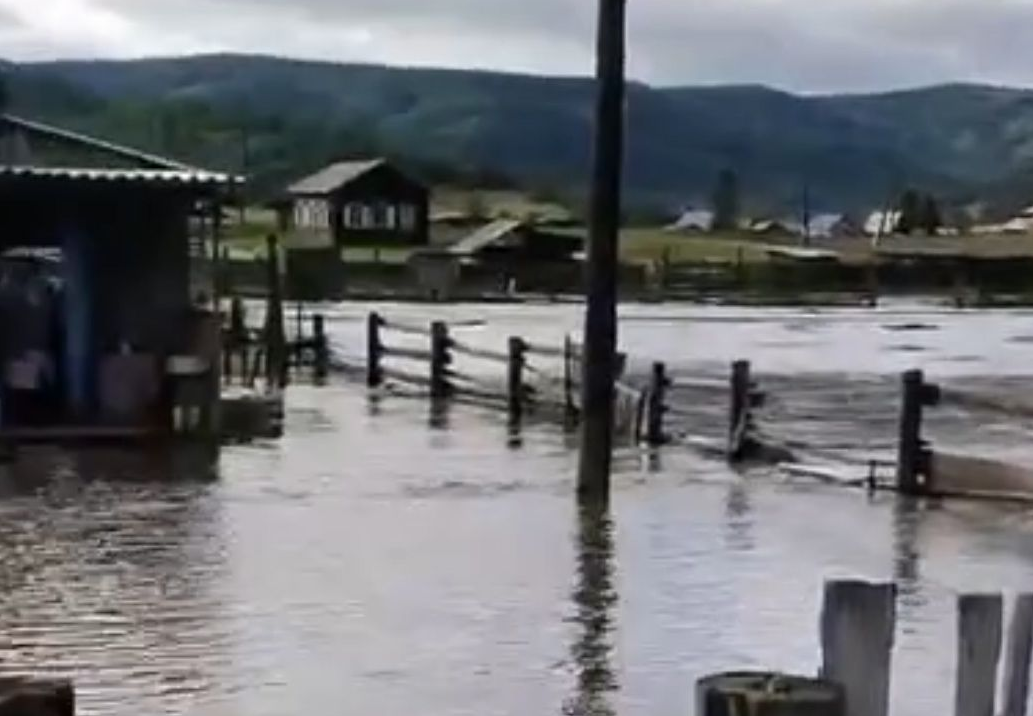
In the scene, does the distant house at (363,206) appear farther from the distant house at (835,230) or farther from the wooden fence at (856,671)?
the wooden fence at (856,671)

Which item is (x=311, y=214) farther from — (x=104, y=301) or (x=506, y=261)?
(x=104, y=301)

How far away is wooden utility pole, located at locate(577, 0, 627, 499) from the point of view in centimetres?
2080

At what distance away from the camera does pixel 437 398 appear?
36250mm

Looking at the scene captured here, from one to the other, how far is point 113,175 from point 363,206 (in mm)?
117641

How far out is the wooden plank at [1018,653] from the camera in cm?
787

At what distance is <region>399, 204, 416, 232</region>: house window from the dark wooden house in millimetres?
116569

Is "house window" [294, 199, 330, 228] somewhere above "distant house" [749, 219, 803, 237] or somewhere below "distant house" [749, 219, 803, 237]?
above

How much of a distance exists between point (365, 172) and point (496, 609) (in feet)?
418

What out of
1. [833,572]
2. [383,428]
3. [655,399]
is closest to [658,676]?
[833,572]

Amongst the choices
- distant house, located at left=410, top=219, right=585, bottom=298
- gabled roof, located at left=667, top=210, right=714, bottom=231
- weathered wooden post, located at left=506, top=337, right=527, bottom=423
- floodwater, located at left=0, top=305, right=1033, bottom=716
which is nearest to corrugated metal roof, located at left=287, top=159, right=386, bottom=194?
distant house, located at left=410, top=219, right=585, bottom=298

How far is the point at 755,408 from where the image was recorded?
27.8m

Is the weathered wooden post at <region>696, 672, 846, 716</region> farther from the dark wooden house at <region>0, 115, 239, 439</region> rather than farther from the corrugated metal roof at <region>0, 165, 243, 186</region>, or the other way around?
the corrugated metal roof at <region>0, 165, 243, 186</region>

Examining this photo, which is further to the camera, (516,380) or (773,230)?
(773,230)

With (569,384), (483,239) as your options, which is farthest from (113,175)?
(483,239)
